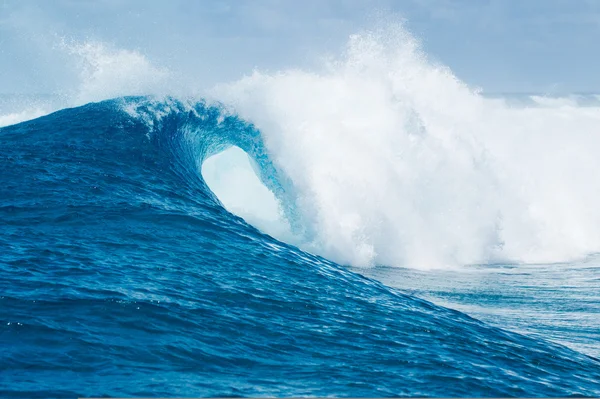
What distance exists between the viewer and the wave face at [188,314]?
587 centimetres

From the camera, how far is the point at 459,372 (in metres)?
6.55

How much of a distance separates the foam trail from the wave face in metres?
5.27

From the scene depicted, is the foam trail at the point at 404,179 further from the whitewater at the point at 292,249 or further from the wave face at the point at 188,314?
the wave face at the point at 188,314

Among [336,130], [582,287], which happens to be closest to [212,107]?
[336,130]

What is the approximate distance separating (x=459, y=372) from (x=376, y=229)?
10519mm

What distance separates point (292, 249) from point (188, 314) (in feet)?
14.1

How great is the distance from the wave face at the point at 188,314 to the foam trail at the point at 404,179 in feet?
17.3

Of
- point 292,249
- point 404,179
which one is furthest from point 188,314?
point 404,179

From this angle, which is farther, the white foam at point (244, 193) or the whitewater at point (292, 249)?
the white foam at point (244, 193)

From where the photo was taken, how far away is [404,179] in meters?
19.1

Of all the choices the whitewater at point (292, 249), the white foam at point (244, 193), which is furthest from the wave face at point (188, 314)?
the white foam at point (244, 193)

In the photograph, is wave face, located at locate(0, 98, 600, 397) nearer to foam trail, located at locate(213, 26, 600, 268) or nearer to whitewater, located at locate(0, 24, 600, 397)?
whitewater, located at locate(0, 24, 600, 397)

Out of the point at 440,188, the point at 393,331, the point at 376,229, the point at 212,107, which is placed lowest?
the point at 393,331

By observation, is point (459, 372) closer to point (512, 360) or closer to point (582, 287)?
point (512, 360)
